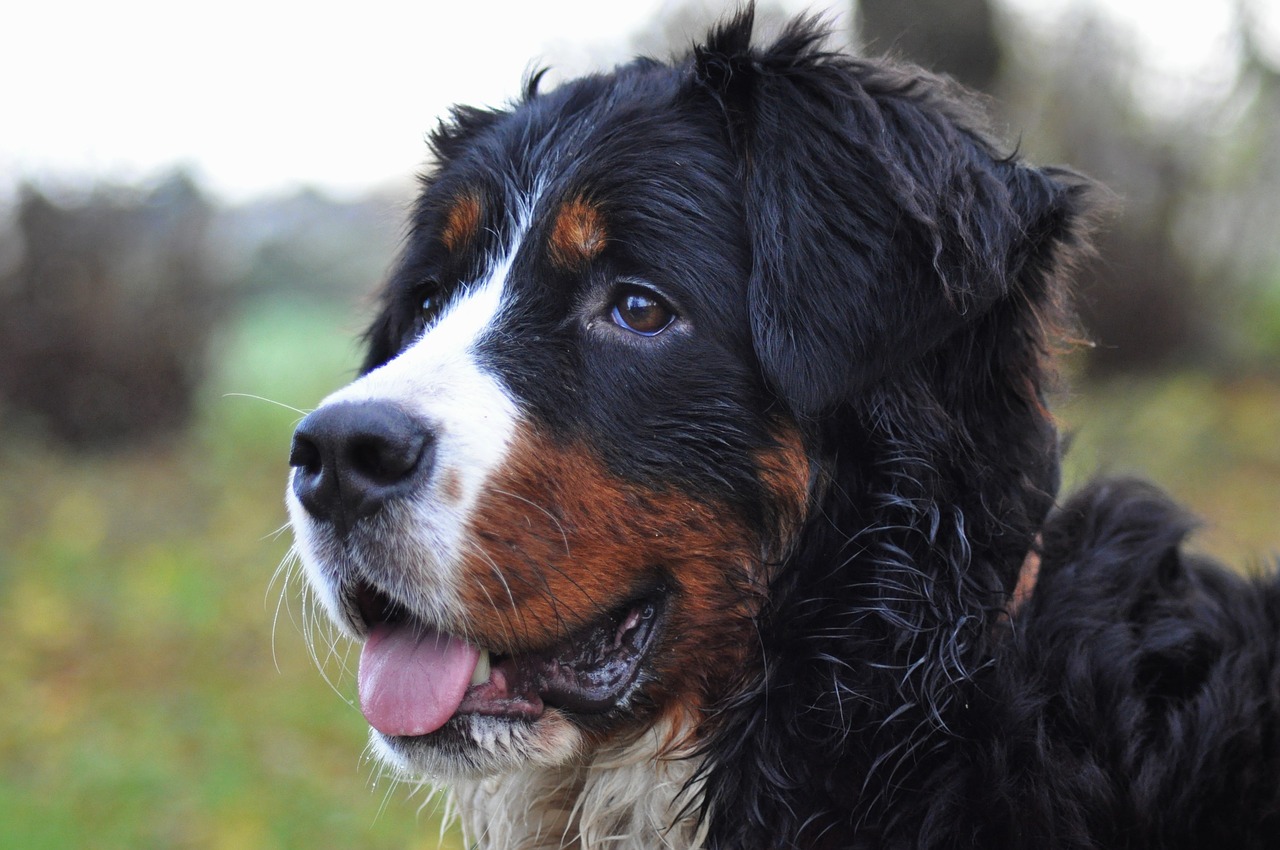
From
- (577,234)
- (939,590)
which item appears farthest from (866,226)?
(939,590)

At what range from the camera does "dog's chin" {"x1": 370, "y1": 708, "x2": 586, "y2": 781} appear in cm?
232

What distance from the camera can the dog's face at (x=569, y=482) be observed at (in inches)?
88.0

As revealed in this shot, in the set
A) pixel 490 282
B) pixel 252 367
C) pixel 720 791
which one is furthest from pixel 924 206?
pixel 252 367

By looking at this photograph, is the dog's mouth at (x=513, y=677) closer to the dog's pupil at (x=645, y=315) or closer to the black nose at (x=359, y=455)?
the black nose at (x=359, y=455)

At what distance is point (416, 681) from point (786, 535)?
2.84ft

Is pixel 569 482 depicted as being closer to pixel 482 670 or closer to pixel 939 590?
pixel 482 670

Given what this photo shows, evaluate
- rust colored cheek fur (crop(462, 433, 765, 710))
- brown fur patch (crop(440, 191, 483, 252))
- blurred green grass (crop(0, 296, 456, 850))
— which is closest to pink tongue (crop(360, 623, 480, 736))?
rust colored cheek fur (crop(462, 433, 765, 710))

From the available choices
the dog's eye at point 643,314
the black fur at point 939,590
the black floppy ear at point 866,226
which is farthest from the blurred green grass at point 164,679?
the black floppy ear at point 866,226

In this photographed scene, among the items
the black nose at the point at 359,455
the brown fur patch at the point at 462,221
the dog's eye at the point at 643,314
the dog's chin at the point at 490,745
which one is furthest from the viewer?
the brown fur patch at the point at 462,221

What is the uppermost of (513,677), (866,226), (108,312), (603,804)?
(866,226)

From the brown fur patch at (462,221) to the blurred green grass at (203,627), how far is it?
1175 millimetres

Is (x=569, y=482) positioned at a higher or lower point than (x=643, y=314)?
lower

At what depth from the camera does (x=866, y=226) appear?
94.9 inches

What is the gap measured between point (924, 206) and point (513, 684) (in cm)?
136
